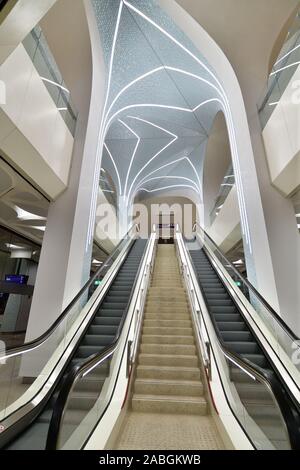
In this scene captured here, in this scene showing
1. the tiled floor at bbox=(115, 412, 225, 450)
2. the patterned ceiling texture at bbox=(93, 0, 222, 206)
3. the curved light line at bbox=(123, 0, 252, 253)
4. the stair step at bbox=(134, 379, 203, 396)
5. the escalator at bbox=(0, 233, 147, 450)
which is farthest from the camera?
the patterned ceiling texture at bbox=(93, 0, 222, 206)

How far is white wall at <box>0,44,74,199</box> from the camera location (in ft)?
13.6

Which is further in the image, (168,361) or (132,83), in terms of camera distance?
(132,83)

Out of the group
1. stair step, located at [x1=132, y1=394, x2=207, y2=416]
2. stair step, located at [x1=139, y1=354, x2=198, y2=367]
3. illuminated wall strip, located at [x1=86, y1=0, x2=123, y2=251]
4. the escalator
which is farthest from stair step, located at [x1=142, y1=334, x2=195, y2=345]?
illuminated wall strip, located at [x1=86, y1=0, x2=123, y2=251]

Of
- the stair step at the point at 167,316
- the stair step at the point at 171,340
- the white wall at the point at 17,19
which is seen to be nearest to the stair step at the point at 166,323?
the stair step at the point at 167,316

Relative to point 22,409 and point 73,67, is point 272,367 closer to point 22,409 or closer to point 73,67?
point 22,409

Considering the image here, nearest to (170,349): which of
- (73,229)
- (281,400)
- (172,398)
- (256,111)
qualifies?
(172,398)

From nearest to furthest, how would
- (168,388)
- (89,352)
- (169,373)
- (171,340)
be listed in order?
(168,388) → (169,373) → (89,352) → (171,340)

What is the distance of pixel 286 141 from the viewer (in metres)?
5.04

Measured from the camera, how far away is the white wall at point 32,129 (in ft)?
13.6

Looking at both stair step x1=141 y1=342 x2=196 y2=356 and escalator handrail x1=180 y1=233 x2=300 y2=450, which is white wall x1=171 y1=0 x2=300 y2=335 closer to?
stair step x1=141 y1=342 x2=196 y2=356

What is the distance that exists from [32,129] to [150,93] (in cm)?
732

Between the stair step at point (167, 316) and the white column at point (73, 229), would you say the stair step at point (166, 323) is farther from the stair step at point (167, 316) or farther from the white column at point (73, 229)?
the white column at point (73, 229)

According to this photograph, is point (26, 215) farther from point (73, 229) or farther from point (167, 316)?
point (167, 316)

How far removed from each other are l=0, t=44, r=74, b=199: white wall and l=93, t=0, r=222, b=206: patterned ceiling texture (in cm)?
344
